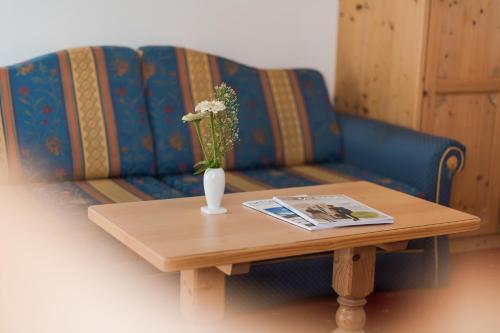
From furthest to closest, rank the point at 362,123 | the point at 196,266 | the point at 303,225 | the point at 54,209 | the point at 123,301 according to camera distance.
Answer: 1. the point at 362,123
2. the point at 54,209
3. the point at 123,301
4. the point at 303,225
5. the point at 196,266

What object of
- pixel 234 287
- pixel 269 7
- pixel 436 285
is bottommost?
pixel 436 285

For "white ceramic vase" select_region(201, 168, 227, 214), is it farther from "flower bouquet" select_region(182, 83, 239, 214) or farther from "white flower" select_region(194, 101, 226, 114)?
"white flower" select_region(194, 101, 226, 114)

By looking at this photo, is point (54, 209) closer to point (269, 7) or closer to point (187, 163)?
point (187, 163)

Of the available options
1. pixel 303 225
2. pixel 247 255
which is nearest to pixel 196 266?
pixel 247 255

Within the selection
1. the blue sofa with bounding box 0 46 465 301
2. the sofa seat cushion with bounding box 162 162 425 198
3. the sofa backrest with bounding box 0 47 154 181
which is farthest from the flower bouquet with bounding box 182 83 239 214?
the sofa backrest with bounding box 0 47 154 181

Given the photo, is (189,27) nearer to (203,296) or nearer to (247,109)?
(247,109)

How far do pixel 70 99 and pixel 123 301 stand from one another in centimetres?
92

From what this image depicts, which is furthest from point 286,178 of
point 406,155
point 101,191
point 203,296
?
point 203,296

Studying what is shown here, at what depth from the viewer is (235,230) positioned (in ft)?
6.72

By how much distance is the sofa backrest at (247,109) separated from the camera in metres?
3.20

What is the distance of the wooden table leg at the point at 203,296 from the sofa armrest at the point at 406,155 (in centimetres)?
130

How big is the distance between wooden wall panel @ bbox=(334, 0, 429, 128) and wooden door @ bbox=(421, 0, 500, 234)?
52 millimetres

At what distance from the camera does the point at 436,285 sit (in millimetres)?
3145

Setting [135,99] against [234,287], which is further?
[135,99]
